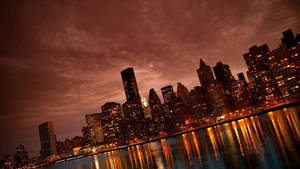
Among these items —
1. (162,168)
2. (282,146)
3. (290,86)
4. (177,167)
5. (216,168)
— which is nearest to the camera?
(216,168)

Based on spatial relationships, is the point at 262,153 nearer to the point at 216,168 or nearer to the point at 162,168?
the point at 216,168

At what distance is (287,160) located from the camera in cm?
2220

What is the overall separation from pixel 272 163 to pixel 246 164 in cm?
281

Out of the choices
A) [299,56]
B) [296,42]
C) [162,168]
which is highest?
[296,42]

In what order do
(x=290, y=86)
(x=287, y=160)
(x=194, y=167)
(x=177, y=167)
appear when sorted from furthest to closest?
(x=290, y=86) < (x=177, y=167) < (x=194, y=167) < (x=287, y=160)

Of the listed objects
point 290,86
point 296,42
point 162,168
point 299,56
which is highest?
point 296,42

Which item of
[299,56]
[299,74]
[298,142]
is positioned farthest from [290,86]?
[298,142]

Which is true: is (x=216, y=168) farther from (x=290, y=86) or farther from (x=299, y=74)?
(x=290, y=86)

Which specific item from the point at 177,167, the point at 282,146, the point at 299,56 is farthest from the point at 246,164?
the point at 299,56

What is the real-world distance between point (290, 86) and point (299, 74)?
1809 centimetres

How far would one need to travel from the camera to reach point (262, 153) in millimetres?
27938

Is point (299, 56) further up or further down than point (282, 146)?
further up

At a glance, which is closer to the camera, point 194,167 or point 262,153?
point 262,153

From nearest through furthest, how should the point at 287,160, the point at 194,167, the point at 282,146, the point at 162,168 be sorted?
1. the point at 287,160
2. the point at 282,146
3. the point at 194,167
4. the point at 162,168
